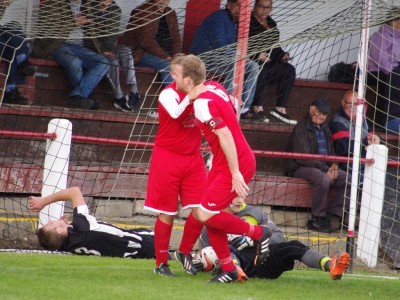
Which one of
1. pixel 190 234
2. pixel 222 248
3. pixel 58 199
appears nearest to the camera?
pixel 222 248

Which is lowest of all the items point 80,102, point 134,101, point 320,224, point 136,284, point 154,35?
point 136,284

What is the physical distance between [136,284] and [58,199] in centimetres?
244

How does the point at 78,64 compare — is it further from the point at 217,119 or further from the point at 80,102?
the point at 217,119

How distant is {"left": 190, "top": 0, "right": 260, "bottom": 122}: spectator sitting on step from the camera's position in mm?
11289

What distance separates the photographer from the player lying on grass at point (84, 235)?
33.9 ft

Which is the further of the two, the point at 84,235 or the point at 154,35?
the point at 154,35

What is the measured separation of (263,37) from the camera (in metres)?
11.1

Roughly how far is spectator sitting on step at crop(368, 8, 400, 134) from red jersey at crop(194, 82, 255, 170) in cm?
464

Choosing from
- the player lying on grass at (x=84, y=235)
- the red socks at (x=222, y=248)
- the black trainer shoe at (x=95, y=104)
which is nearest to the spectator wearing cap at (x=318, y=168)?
the black trainer shoe at (x=95, y=104)

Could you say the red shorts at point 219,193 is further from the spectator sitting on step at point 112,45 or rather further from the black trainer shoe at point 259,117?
the black trainer shoe at point 259,117

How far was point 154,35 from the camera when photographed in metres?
11.4

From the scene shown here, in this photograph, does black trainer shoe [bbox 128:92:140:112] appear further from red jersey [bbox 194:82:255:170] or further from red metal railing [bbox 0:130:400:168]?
red jersey [bbox 194:82:255:170]

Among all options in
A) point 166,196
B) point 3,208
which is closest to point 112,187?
point 3,208

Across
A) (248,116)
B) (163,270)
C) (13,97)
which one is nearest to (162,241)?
(163,270)
